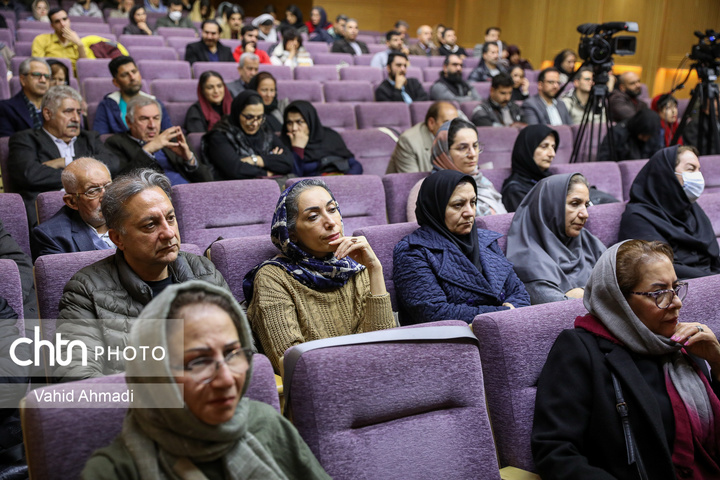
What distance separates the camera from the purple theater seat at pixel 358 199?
108 inches

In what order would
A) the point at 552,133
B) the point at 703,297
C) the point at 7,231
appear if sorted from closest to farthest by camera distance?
the point at 703,297 → the point at 7,231 → the point at 552,133

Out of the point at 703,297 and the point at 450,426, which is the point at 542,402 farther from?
the point at 703,297

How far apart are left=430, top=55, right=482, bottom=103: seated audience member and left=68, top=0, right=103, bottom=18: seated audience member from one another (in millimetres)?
4267

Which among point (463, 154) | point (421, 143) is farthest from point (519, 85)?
point (463, 154)

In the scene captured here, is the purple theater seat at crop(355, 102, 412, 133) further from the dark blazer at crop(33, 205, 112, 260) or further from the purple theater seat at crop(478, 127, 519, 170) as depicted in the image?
the dark blazer at crop(33, 205, 112, 260)

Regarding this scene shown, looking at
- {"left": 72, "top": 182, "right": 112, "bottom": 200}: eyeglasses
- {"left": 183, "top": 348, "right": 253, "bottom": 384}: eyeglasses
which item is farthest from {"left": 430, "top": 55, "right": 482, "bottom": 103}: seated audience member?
{"left": 183, "top": 348, "right": 253, "bottom": 384}: eyeglasses

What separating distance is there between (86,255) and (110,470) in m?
0.89

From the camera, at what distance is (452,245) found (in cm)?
212

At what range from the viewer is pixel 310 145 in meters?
3.77

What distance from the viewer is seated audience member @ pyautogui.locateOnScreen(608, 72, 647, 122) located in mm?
5465

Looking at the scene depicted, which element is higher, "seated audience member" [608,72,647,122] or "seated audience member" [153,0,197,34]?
"seated audience member" [153,0,197,34]

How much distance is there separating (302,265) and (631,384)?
2.89 ft

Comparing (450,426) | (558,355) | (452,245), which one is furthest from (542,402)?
(452,245)

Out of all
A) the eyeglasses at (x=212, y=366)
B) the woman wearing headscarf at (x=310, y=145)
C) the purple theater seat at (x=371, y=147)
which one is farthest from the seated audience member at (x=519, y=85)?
the eyeglasses at (x=212, y=366)
